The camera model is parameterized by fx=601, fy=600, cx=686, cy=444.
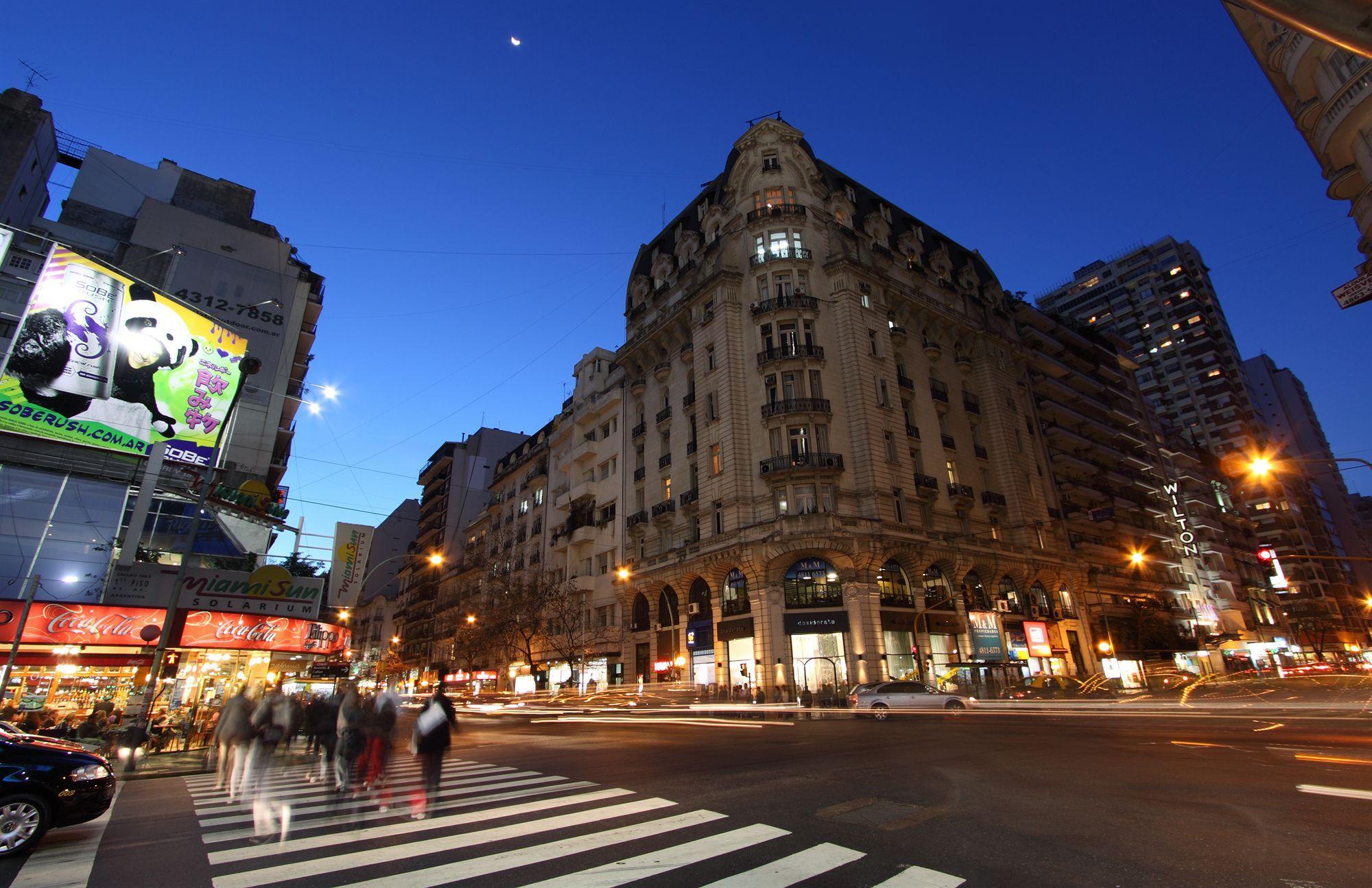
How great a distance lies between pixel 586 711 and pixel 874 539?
1873cm

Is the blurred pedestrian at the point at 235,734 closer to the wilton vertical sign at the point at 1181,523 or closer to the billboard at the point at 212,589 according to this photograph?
the billboard at the point at 212,589

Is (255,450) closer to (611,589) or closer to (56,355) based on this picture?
(56,355)

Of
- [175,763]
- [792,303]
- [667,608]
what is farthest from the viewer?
[667,608]

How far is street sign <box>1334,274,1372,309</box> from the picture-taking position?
22.2m

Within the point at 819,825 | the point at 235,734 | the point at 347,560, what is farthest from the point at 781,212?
the point at 819,825

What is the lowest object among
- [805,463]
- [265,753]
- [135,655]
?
[265,753]

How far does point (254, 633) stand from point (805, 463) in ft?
92.0

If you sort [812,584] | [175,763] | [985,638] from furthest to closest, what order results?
[985,638] → [812,584] → [175,763]

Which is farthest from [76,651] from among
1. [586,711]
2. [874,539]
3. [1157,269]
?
[1157,269]

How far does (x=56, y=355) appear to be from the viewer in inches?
827

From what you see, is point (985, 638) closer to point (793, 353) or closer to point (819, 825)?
point (793, 353)

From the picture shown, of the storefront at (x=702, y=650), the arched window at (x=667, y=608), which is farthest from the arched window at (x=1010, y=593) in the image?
the arched window at (x=667, y=608)

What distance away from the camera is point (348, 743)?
33.6 feet

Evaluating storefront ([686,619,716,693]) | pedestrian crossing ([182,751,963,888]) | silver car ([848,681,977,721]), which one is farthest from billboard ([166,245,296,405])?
silver car ([848,681,977,721])
